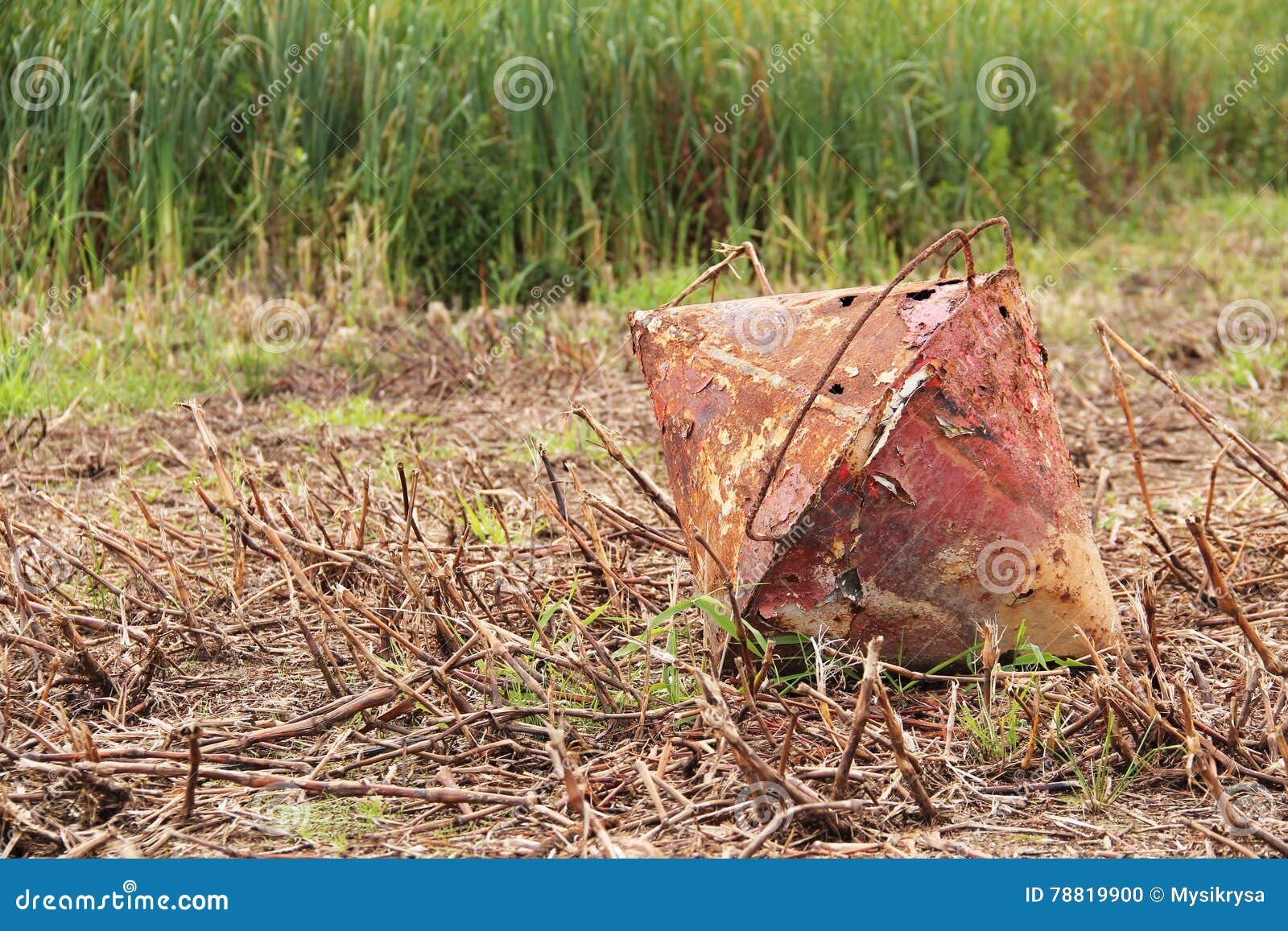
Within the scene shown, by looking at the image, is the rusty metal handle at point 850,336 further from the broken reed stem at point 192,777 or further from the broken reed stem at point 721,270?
the broken reed stem at point 192,777

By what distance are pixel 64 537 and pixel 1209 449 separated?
293 cm

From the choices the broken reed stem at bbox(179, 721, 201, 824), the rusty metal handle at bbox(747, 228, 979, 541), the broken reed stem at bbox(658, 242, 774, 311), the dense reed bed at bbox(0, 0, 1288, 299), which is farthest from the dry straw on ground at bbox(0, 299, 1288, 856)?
the dense reed bed at bbox(0, 0, 1288, 299)

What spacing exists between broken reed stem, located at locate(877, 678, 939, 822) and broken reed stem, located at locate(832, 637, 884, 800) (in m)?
0.02

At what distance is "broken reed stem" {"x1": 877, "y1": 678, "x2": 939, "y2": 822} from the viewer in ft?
4.66

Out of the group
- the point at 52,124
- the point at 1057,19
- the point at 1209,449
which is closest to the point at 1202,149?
the point at 1057,19

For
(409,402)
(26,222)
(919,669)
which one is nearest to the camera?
(919,669)

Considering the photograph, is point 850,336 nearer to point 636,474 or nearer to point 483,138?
point 636,474

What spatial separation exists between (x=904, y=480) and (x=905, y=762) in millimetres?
436

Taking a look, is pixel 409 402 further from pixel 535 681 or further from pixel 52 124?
pixel 535 681

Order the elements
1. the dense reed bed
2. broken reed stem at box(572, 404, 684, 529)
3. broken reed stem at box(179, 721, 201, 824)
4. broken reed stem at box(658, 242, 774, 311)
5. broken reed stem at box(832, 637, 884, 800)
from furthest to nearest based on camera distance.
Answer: the dense reed bed < broken reed stem at box(572, 404, 684, 529) < broken reed stem at box(658, 242, 774, 311) < broken reed stem at box(179, 721, 201, 824) < broken reed stem at box(832, 637, 884, 800)

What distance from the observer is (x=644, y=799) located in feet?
5.18

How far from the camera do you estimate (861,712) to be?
1.39 metres

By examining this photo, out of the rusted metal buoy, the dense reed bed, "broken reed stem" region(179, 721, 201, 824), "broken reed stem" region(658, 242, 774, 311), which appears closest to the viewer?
"broken reed stem" region(179, 721, 201, 824)

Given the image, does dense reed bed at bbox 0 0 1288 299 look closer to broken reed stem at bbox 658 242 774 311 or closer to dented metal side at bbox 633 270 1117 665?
broken reed stem at bbox 658 242 774 311
